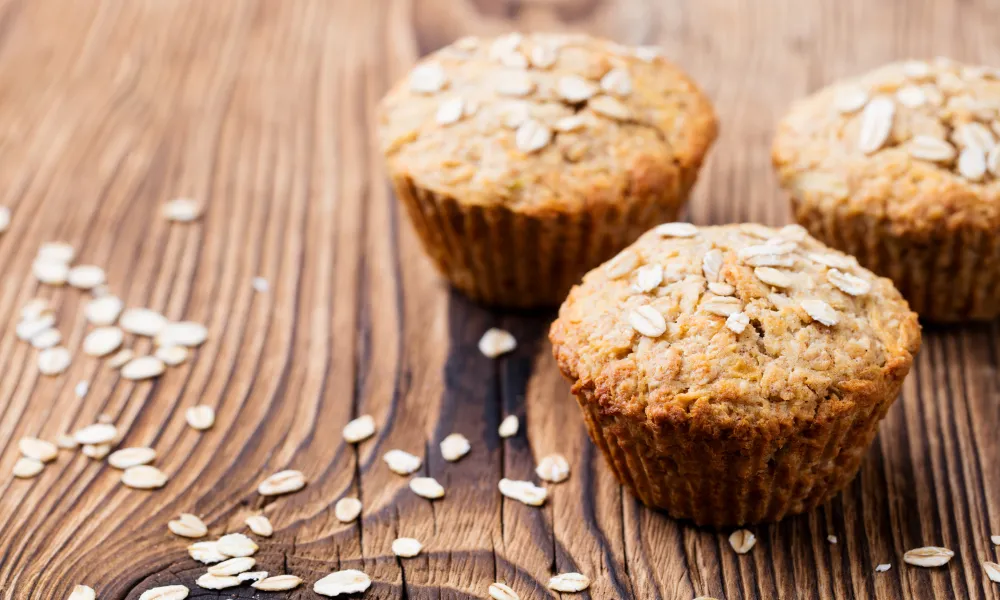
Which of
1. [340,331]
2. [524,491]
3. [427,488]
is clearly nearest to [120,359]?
[340,331]

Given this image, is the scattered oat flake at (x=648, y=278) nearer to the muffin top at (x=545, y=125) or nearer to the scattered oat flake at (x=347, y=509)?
the muffin top at (x=545, y=125)

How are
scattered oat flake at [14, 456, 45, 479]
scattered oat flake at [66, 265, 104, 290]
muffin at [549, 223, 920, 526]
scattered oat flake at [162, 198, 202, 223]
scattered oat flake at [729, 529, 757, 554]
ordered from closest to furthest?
muffin at [549, 223, 920, 526], scattered oat flake at [729, 529, 757, 554], scattered oat flake at [14, 456, 45, 479], scattered oat flake at [66, 265, 104, 290], scattered oat flake at [162, 198, 202, 223]

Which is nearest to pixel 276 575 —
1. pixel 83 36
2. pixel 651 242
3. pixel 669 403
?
pixel 669 403

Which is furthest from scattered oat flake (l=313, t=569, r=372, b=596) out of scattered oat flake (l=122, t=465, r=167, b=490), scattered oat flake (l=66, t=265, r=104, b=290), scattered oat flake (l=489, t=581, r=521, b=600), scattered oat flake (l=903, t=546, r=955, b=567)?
scattered oat flake (l=66, t=265, r=104, b=290)

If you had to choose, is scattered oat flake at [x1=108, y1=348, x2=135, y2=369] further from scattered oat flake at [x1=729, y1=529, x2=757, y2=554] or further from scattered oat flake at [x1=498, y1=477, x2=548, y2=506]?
scattered oat flake at [x1=729, y1=529, x2=757, y2=554]

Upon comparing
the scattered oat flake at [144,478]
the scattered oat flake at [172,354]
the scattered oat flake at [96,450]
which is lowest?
the scattered oat flake at [144,478]

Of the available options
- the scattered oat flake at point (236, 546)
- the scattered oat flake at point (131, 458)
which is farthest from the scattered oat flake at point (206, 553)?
the scattered oat flake at point (131, 458)
